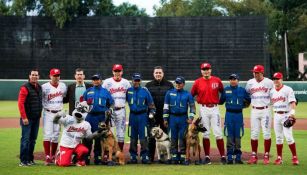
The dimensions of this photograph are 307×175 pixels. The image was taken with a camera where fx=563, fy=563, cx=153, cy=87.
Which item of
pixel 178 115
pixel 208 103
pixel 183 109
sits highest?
pixel 208 103

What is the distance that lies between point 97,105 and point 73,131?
0.62 meters

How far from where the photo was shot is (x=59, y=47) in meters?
29.5

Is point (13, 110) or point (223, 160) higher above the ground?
point (13, 110)

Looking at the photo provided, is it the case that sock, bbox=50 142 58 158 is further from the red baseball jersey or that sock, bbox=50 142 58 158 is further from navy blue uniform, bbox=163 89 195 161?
the red baseball jersey

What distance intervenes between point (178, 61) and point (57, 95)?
19498mm

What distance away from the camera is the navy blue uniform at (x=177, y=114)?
32.8 feet

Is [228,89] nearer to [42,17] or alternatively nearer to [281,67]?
[42,17]

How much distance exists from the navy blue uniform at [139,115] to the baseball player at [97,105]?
42 cm

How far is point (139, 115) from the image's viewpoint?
10156 mm

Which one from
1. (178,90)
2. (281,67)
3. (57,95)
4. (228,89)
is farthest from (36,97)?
(281,67)

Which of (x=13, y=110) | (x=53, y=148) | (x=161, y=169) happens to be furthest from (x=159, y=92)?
(x=13, y=110)

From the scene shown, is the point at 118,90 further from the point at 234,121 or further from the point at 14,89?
the point at 14,89

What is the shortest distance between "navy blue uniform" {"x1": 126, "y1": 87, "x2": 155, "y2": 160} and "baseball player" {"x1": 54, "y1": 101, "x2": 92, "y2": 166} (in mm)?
846

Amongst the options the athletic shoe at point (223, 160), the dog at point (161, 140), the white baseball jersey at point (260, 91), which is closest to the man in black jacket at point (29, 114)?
the dog at point (161, 140)
